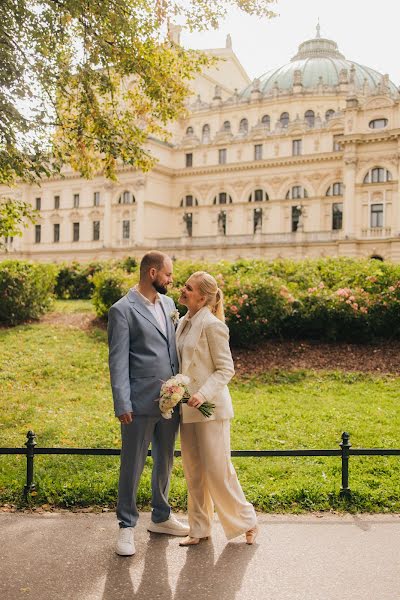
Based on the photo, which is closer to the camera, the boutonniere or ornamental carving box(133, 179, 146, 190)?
the boutonniere

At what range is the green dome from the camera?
59.4 m

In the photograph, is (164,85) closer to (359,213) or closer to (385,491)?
(385,491)

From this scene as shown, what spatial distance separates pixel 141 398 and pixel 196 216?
55836 millimetres

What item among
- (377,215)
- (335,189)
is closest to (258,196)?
(335,189)

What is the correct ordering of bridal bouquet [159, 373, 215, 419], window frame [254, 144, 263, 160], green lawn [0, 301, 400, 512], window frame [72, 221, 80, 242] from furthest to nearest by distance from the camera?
1. window frame [72, 221, 80, 242]
2. window frame [254, 144, 263, 160]
3. green lawn [0, 301, 400, 512]
4. bridal bouquet [159, 373, 215, 419]

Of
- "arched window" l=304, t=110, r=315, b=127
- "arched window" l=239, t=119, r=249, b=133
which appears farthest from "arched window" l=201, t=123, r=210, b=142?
"arched window" l=304, t=110, r=315, b=127

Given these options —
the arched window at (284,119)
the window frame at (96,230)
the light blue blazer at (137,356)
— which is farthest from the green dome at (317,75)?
the light blue blazer at (137,356)

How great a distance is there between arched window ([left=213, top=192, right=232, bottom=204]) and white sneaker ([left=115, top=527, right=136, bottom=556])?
5488 centimetres

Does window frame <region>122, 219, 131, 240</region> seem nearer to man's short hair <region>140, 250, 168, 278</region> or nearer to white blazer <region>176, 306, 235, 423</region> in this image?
man's short hair <region>140, 250, 168, 278</region>

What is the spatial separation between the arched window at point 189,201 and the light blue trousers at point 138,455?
184 ft

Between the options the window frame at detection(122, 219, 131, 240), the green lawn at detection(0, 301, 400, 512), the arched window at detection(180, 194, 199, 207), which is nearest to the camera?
the green lawn at detection(0, 301, 400, 512)

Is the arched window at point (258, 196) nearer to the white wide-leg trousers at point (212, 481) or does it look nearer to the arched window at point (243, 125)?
the arched window at point (243, 125)

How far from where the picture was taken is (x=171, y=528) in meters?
5.58

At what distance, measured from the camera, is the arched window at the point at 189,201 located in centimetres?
6072
